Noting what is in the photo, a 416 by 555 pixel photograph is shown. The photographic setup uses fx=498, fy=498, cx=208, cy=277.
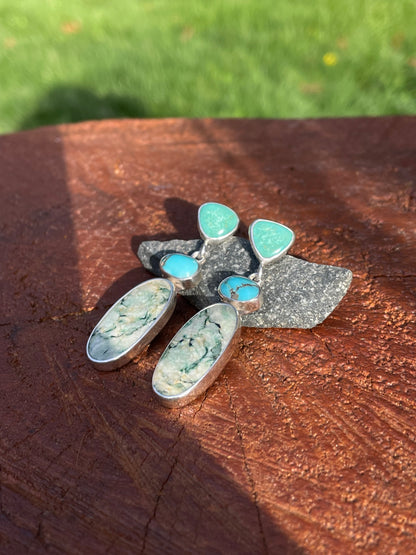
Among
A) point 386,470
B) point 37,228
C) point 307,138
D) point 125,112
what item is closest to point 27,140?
point 37,228

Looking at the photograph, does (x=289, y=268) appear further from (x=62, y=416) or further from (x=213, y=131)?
(x=213, y=131)

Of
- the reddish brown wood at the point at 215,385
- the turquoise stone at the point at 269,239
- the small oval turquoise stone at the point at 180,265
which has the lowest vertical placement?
the reddish brown wood at the point at 215,385

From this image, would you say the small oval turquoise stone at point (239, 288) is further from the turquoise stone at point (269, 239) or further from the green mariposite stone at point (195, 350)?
the turquoise stone at point (269, 239)

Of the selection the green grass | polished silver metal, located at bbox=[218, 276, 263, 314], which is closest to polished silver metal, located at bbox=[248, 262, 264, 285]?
polished silver metal, located at bbox=[218, 276, 263, 314]

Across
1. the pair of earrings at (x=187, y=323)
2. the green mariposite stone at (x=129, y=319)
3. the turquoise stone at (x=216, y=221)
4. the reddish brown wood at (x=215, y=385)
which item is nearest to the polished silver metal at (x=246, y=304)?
the pair of earrings at (x=187, y=323)

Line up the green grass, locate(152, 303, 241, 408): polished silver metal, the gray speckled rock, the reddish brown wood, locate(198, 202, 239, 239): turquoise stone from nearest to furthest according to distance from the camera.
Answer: the reddish brown wood
locate(152, 303, 241, 408): polished silver metal
the gray speckled rock
locate(198, 202, 239, 239): turquoise stone
the green grass

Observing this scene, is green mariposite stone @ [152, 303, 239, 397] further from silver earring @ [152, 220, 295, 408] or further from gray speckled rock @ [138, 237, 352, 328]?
gray speckled rock @ [138, 237, 352, 328]
